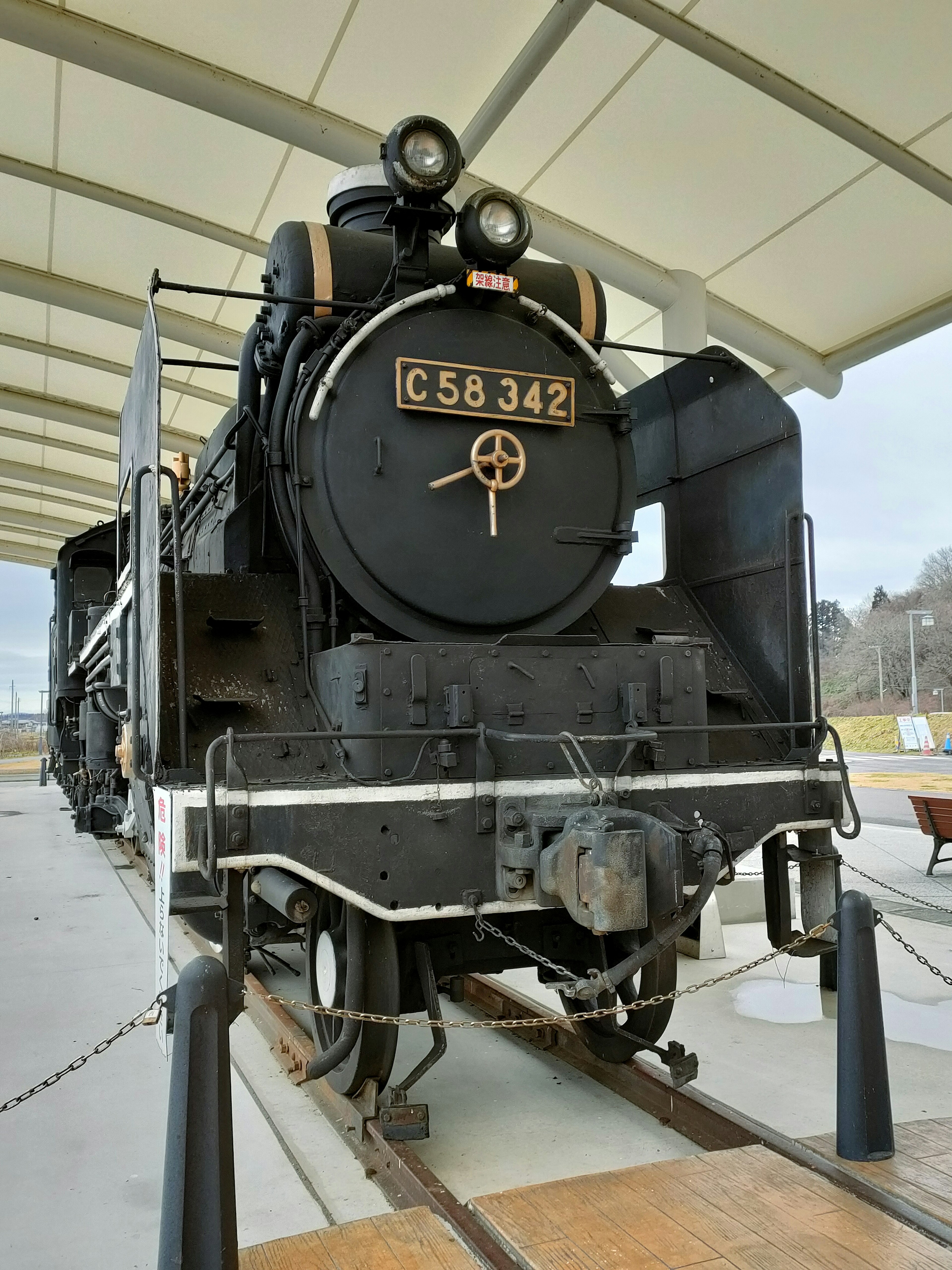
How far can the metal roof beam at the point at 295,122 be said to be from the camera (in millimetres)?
7133

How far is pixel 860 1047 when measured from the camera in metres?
2.96

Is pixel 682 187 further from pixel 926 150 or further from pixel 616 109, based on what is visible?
pixel 926 150

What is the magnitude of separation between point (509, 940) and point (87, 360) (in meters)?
12.3

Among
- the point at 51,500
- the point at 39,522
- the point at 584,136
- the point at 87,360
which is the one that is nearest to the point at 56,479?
the point at 51,500

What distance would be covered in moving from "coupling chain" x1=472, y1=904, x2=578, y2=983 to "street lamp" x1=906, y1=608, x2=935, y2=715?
748 inches

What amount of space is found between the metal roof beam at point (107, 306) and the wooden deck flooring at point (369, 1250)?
9.97m

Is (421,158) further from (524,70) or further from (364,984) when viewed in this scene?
(524,70)

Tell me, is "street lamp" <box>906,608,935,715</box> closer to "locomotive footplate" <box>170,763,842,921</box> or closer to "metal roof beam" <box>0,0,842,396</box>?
"metal roof beam" <box>0,0,842,396</box>

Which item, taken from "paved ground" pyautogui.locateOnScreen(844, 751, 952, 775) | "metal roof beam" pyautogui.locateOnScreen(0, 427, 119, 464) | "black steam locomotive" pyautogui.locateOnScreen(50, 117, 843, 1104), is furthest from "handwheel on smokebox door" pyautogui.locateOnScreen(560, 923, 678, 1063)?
"paved ground" pyautogui.locateOnScreen(844, 751, 952, 775)

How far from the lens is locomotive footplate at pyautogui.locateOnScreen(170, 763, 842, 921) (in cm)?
280

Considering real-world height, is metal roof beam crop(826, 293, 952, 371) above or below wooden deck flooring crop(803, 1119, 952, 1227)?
above

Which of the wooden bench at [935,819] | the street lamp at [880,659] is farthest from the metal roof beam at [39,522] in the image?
the street lamp at [880,659]

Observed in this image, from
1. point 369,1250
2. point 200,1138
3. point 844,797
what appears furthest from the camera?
point 844,797

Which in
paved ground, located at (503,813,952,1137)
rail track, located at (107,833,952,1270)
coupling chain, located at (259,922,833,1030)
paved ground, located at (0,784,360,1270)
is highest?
coupling chain, located at (259,922,833,1030)
